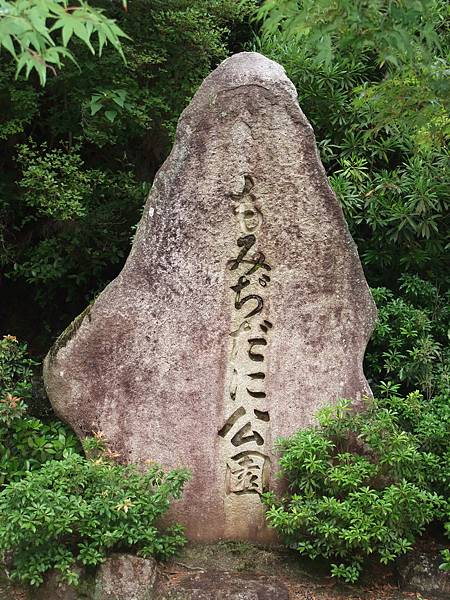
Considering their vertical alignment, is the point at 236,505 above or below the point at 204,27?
below

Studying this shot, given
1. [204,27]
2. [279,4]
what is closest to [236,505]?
[279,4]

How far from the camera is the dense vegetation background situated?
189 inches

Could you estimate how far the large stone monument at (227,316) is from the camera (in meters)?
5.11

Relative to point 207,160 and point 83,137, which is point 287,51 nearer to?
point 83,137

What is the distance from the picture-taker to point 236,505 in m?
5.14

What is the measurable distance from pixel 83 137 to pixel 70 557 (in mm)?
3732

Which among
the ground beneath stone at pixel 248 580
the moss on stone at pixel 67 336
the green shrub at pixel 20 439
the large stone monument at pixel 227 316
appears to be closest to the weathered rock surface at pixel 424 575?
the ground beneath stone at pixel 248 580

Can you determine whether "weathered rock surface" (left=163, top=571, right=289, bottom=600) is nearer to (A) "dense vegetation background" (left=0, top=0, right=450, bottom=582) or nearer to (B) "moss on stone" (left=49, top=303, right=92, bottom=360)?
(A) "dense vegetation background" (left=0, top=0, right=450, bottom=582)

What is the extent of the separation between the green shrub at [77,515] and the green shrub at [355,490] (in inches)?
27.7

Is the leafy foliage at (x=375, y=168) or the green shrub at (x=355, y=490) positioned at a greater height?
the leafy foliage at (x=375, y=168)

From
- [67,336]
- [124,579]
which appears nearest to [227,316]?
[67,336]

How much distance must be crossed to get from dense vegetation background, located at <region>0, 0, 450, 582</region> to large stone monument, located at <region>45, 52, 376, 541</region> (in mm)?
349

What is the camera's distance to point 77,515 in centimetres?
444

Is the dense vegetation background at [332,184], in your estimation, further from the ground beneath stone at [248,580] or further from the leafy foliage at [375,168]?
the ground beneath stone at [248,580]
